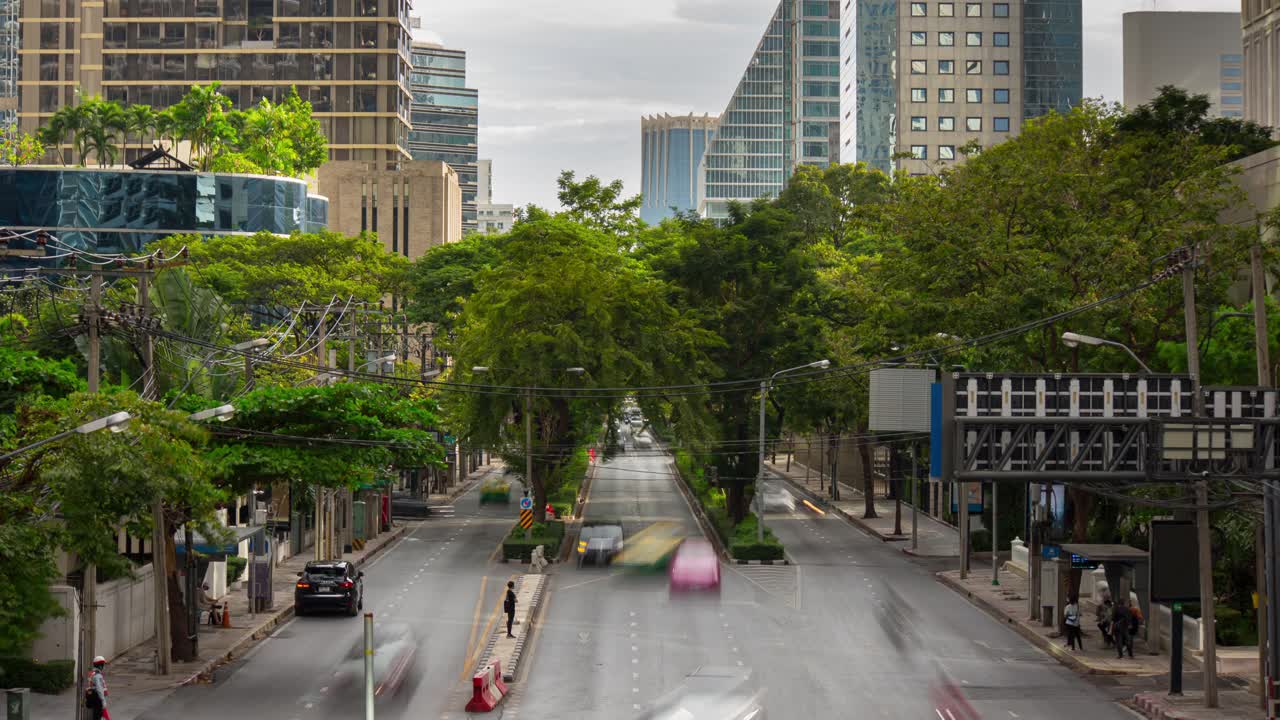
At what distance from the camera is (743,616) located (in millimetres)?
46219

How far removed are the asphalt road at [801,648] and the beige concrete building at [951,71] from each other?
100 meters

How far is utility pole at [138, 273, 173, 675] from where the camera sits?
3444cm

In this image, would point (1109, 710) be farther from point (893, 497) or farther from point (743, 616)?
point (893, 497)

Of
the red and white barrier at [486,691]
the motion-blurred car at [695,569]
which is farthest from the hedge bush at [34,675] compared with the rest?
the motion-blurred car at [695,569]

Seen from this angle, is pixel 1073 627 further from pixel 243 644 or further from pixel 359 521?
pixel 359 521

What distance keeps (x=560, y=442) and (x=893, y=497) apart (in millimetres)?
35216

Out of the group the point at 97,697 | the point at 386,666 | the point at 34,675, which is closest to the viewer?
the point at 97,697

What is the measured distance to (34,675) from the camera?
1314 inches

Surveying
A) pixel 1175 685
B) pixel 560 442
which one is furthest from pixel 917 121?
pixel 1175 685

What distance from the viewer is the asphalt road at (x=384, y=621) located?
32.3 m

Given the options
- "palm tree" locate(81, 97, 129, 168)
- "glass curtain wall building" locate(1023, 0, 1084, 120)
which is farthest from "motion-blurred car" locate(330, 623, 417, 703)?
Answer: "glass curtain wall building" locate(1023, 0, 1084, 120)

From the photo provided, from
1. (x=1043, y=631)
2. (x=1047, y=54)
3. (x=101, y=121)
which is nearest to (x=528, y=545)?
(x=1043, y=631)

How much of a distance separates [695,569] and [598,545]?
19.5 ft

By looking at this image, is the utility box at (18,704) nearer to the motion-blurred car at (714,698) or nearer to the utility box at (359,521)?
the motion-blurred car at (714,698)
